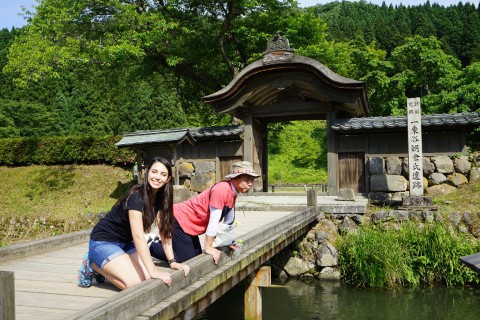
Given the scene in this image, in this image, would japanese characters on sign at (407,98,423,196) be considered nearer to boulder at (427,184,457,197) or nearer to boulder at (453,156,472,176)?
boulder at (427,184,457,197)

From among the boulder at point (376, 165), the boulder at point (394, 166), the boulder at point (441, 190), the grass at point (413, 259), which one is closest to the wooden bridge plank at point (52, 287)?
the grass at point (413, 259)

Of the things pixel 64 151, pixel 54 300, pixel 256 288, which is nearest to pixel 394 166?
pixel 256 288

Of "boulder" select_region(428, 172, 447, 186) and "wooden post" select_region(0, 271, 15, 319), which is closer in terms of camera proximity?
"wooden post" select_region(0, 271, 15, 319)

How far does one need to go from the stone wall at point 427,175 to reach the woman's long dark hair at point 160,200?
957 cm

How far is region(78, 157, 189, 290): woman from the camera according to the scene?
12.5ft

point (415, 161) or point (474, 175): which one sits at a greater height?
point (415, 161)

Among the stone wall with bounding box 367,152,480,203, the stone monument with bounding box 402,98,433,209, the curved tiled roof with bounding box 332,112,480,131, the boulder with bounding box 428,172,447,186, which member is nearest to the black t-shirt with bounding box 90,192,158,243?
the stone monument with bounding box 402,98,433,209

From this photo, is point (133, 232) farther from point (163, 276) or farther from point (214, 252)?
point (214, 252)

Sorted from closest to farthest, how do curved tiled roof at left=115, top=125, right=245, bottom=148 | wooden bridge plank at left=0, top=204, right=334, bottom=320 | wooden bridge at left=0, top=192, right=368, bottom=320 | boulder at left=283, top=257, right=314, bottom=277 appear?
wooden bridge at left=0, top=192, right=368, bottom=320
wooden bridge plank at left=0, top=204, right=334, bottom=320
boulder at left=283, top=257, right=314, bottom=277
curved tiled roof at left=115, top=125, right=245, bottom=148

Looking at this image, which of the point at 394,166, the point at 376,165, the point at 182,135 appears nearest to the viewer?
the point at 394,166

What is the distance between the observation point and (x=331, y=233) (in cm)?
1104

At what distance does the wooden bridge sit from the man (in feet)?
0.78

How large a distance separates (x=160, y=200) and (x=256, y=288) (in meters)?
3.82

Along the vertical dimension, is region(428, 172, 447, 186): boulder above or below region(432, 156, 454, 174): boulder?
below
